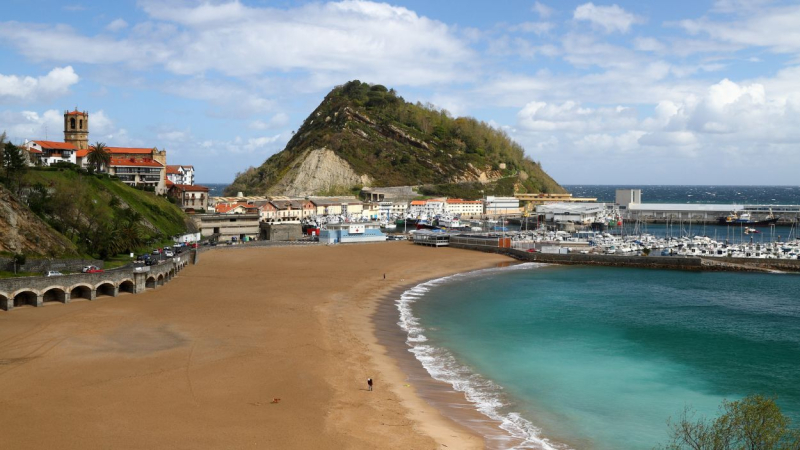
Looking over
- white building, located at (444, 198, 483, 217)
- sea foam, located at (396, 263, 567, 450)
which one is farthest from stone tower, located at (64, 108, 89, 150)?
white building, located at (444, 198, 483, 217)

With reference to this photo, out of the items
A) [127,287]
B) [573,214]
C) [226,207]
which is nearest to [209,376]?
[127,287]

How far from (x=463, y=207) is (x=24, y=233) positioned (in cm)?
8829

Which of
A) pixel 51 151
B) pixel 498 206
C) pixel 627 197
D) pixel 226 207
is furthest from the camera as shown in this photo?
pixel 627 197

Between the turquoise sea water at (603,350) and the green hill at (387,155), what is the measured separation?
83.5 metres

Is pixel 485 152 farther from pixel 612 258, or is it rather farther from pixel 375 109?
pixel 612 258

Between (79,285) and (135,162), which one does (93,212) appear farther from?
(135,162)

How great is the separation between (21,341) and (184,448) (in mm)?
14722

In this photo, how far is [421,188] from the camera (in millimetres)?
134500

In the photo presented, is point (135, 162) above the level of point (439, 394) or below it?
above

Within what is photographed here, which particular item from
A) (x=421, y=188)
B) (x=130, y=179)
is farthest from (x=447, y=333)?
(x=421, y=188)

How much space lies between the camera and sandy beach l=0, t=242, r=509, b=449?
1961 cm

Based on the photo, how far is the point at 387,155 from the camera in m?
142

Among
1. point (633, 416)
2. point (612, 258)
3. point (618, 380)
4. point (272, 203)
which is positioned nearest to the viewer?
point (633, 416)

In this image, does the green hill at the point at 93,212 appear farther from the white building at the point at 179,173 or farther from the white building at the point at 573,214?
the white building at the point at 573,214
